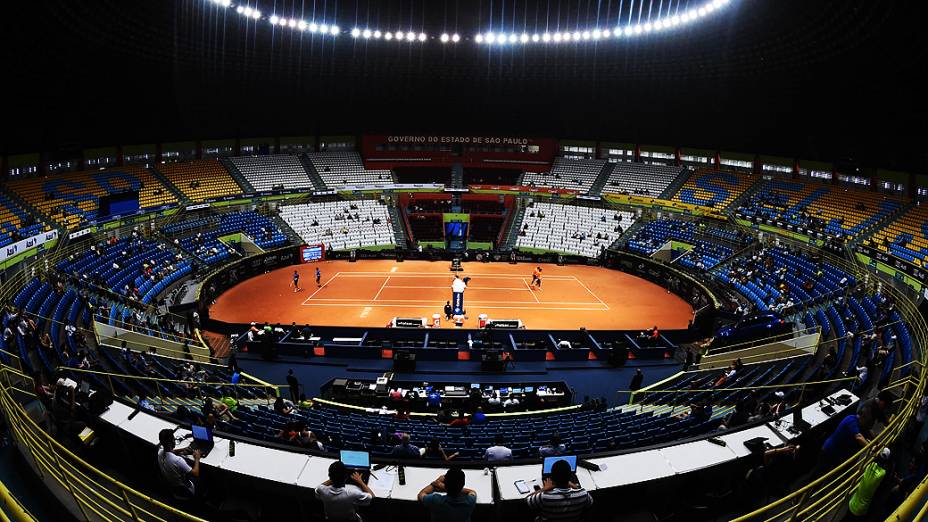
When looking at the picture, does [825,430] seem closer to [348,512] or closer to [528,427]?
[528,427]

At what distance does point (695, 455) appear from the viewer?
29.9ft

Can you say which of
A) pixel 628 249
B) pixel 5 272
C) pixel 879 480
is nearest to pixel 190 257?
pixel 5 272

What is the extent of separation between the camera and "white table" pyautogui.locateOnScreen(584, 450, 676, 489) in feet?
26.9

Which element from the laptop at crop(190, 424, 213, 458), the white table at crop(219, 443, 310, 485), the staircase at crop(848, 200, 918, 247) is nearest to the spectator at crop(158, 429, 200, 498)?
the white table at crop(219, 443, 310, 485)

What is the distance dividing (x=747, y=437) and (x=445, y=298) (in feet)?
89.3

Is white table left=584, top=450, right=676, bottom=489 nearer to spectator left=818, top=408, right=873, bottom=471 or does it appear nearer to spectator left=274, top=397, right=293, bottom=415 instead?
spectator left=818, top=408, right=873, bottom=471

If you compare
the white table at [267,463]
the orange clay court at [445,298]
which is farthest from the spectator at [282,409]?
the orange clay court at [445,298]

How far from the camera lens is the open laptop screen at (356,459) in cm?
810

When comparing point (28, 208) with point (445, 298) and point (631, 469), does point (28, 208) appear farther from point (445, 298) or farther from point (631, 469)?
point (631, 469)

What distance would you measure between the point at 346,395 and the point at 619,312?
66.2 feet

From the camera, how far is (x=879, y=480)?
657 centimetres

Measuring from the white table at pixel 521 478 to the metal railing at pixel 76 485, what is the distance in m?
4.17

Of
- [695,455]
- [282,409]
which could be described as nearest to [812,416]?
[695,455]

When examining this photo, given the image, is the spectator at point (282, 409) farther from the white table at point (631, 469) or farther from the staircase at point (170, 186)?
the staircase at point (170, 186)
